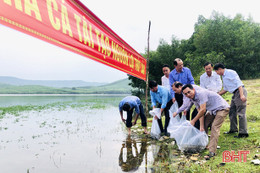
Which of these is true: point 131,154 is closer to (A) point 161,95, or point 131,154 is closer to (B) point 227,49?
(A) point 161,95

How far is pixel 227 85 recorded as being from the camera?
4.28m

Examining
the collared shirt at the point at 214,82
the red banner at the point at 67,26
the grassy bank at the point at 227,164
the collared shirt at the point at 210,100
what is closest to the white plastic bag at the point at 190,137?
the grassy bank at the point at 227,164

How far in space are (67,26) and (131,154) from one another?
10.4 ft

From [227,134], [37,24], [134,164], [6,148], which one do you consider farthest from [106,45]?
[6,148]

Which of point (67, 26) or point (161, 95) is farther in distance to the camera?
point (161, 95)

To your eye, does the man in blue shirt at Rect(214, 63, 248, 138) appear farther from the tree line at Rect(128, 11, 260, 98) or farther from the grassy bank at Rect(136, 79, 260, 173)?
the tree line at Rect(128, 11, 260, 98)

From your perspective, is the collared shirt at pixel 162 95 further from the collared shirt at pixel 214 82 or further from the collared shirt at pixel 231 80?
the collared shirt at pixel 231 80

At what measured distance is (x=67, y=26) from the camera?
90.6 inches

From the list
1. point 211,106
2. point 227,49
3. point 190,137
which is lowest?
point 190,137

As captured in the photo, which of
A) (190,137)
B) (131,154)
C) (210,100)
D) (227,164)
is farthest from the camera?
(131,154)

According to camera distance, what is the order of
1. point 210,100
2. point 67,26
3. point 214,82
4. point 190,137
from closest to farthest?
point 67,26 → point 210,100 → point 190,137 → point 214,82

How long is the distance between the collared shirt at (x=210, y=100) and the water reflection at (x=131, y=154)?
1.76m

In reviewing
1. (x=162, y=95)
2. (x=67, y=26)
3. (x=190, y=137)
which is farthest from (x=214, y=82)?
(x=67, y=26)

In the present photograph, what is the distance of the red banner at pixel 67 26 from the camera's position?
65.1 inches
